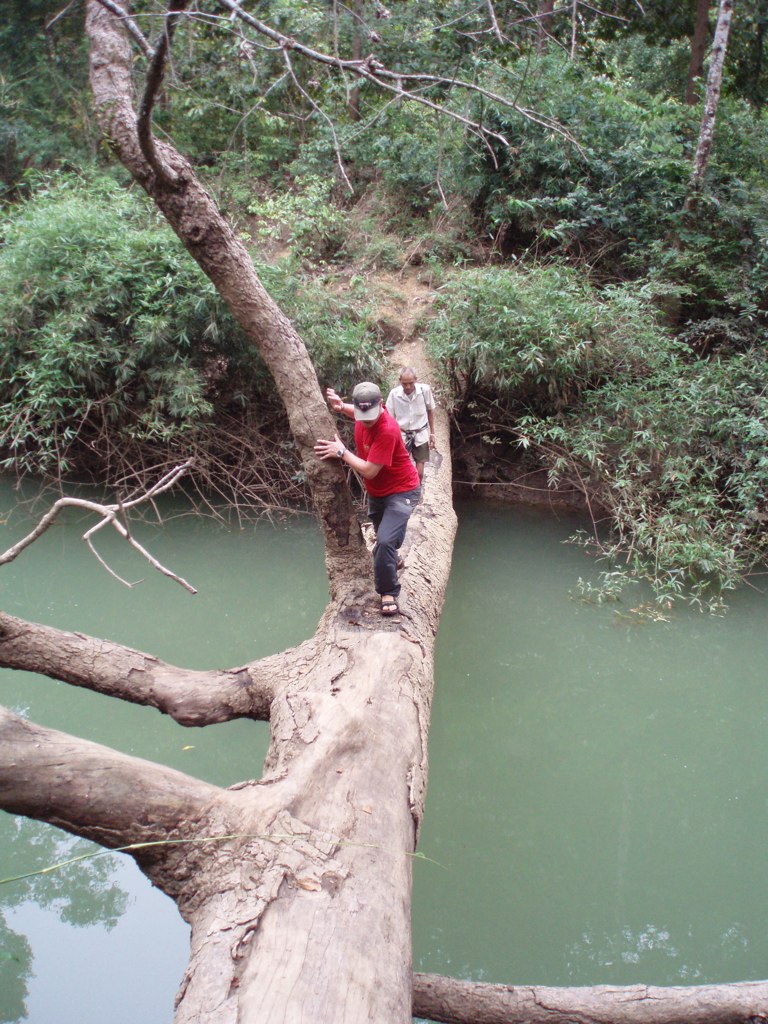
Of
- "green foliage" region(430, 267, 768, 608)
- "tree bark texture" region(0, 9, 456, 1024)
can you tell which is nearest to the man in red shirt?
"tree bark texture" region(0, 9, 456, 1024)

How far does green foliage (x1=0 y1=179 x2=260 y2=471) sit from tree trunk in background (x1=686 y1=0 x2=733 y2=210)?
4.95 metres

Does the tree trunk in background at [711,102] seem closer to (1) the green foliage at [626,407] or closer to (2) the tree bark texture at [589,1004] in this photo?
(1) the green foliage at [626,407]

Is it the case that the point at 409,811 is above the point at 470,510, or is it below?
above

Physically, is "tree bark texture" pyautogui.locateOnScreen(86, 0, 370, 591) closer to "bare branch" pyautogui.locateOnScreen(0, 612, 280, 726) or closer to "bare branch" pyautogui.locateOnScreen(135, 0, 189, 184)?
"bare branch" pyautogui.locateOnScreen(135, 0, 189, 184)

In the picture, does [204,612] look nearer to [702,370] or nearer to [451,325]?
[451,325]

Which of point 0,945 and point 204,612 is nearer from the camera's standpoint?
point 0,945

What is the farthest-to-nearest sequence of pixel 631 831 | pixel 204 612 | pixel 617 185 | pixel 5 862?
pixel 617 185 < pixel 204 612 < pixel 631 831 < pixel 5 862

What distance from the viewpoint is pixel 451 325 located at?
7.30 metres

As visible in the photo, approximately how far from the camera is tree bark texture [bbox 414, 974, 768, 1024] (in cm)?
233

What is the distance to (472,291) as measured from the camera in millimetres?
7223

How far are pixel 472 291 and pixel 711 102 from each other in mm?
3140

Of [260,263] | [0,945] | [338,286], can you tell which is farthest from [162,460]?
[0,945]

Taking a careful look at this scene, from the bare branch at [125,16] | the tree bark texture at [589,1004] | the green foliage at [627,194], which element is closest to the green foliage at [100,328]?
the green foliage at [627,194]

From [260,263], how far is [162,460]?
2060 millimetres
